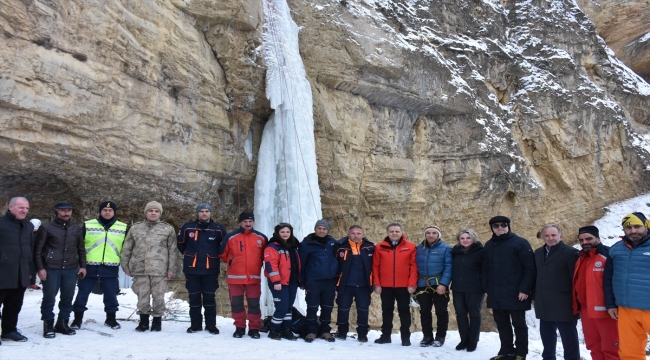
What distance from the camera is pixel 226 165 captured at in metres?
11.3

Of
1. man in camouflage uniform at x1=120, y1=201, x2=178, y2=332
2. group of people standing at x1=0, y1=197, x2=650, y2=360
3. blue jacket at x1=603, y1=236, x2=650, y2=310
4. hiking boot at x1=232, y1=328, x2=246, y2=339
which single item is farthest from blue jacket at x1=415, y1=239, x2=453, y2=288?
man in camouflage uniform at x1=120, y1=201, x2=178, y2=332

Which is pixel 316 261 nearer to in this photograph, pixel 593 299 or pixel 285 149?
pixel 593 299

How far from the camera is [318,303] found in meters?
6.59

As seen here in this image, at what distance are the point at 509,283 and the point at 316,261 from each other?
2.46 m

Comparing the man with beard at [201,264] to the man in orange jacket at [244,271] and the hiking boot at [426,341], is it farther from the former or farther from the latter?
the hiking boot at [426,341]

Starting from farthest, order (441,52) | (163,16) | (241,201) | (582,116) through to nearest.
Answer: (582,116) < (441,52) < (241,201) < (163,16)

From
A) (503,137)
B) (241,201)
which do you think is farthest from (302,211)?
(503,137)

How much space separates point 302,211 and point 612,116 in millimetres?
15190

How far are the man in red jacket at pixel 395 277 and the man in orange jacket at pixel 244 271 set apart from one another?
64.6 inches

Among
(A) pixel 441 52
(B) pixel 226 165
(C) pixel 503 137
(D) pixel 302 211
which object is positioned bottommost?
(D) pixel 302 211

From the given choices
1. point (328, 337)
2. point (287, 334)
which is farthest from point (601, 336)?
point (287, 334)

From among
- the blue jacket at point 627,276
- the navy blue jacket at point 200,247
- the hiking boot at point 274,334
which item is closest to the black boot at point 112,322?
the navy blue jacket at point 200,247

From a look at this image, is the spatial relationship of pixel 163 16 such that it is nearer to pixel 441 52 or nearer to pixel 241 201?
pixel 241 201

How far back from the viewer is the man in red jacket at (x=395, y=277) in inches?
261
